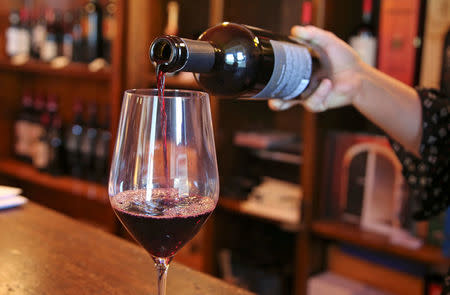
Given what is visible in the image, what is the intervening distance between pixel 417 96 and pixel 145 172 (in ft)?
2.40

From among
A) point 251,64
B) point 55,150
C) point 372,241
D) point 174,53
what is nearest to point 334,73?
point 251,64

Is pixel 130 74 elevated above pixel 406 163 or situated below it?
above

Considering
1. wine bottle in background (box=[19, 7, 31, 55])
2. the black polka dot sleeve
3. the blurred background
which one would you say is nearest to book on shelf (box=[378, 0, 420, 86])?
the blurred background

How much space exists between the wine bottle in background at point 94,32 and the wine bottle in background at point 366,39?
4.22 ft

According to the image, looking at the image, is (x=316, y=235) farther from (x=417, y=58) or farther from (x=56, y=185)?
(x=56, y=185)

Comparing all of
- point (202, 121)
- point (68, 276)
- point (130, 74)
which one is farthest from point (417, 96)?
point (130, 74)

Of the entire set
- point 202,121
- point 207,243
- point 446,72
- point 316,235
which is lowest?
point 207,243

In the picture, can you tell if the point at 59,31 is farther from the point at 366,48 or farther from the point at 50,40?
the point at 366,48

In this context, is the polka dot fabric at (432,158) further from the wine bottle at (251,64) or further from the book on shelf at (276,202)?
the book on shelf at (276,202)

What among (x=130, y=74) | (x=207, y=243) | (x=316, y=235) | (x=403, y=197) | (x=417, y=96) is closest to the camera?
(x=417, y=96)

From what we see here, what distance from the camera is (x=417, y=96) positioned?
1015mm

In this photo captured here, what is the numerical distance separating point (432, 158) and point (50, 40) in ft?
6.67

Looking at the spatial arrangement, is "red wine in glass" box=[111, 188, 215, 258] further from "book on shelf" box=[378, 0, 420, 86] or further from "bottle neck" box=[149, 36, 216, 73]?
"book on shelf" box=[378, 0, 420, 86]

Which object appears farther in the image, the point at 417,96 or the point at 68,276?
the point at 417,96
